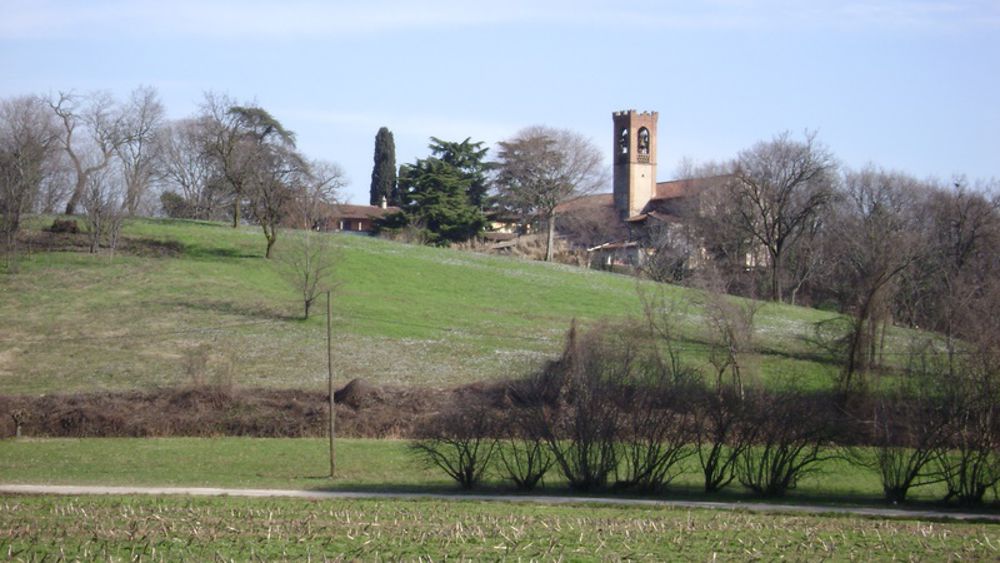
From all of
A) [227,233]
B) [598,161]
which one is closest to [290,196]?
[227,233]

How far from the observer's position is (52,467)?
29969 mm

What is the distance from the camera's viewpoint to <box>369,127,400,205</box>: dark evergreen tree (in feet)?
377

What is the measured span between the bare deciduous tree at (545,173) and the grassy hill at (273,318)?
22790 mm

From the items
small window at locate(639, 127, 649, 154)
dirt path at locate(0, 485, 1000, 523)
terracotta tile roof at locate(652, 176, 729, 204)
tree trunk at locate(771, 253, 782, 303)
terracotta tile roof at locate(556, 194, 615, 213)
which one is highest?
small window at locate(639, 127, 649, 154)

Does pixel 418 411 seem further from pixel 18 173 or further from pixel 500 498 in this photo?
pixel 18 173

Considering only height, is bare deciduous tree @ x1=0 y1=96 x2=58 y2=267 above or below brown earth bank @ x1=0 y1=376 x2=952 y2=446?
above

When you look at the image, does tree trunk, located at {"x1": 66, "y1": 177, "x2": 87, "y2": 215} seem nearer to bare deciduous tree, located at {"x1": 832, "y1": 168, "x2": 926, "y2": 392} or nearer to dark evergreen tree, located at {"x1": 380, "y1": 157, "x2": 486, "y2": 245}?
dark evergreen tree, located at {"x1": 380, "y1": 157, "x2": 486, "y2": 245}

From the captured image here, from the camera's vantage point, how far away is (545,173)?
97.0m

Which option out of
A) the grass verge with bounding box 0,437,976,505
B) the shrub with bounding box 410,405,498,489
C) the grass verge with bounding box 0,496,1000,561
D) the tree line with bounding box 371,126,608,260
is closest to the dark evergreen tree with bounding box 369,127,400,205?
the tree line with bounding box 371,126,608,260

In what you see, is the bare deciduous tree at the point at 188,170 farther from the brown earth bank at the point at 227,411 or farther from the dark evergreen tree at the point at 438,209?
the brown earth bank at the point at 227,411

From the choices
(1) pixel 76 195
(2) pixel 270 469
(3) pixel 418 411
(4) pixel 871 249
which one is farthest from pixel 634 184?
(2) pixel 270 469

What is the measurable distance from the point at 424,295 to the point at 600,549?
47.2 meters

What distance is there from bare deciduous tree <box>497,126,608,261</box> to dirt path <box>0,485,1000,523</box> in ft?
219

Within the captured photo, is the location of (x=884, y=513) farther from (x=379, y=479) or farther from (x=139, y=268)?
(x=139, y=268)
